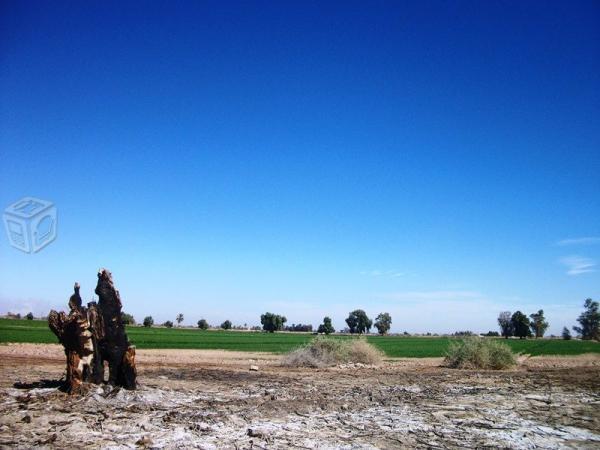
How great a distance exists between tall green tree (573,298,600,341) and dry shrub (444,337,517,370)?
119197 mm

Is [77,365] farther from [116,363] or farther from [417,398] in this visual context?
[417,398]

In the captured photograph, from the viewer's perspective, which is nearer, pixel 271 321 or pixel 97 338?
pixel 97 338

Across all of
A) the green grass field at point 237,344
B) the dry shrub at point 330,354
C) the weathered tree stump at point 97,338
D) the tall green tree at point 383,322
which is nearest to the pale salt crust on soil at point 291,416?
the weathered tree stump at point 97,338

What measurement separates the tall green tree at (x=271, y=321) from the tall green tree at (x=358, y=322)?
20822 millimetres

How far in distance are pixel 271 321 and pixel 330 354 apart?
9616 cm

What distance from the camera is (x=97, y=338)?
33.0 ft

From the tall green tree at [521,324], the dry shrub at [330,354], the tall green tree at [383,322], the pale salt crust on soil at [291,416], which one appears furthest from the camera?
the tall green tree at [383,322]

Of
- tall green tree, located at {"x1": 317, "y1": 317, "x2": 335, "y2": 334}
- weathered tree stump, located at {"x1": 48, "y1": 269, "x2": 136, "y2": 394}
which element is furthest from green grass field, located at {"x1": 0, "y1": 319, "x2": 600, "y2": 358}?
tall green tree, located at {"x1": 317, "y1": 317, "x2": 335, "y2": 334}

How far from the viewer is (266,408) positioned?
9.38 metres

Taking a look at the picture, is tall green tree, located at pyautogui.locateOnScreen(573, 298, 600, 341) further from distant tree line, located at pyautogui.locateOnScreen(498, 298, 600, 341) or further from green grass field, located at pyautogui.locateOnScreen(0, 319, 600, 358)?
green grass field, located at pyautogui.locateOnScreen(0, 319, 600, 358)

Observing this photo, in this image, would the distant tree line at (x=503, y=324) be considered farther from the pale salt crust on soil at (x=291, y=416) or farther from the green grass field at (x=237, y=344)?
the pale salt crust on soil at (x=291, y=416)

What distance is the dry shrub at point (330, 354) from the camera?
74.5 ft

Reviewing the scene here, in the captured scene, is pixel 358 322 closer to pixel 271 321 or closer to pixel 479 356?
pixel 271 321

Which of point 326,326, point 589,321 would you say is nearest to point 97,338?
point 326,326
